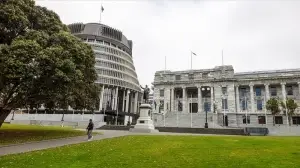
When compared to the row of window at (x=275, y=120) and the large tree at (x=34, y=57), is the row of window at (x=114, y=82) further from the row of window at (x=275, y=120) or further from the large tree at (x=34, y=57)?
the large tree at (x=34, y=57)

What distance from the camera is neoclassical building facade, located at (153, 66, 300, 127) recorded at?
215 ft

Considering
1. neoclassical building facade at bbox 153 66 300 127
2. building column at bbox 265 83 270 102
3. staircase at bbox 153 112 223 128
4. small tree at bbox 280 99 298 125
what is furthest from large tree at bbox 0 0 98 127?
building column at bbox 265 83 270 102

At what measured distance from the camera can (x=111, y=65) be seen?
94938mm

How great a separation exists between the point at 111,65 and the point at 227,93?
48.0 meters

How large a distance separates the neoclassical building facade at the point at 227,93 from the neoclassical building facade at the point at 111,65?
22772 millimetres

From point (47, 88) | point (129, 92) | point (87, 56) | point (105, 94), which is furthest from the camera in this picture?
point (129, 92)

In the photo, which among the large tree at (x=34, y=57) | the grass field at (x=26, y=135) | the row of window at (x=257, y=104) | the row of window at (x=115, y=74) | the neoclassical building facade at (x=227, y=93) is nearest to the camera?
the large tree at (x=34, y=57)

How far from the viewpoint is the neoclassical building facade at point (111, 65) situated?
3634 inches

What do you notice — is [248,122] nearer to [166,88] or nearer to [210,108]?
[210,108]

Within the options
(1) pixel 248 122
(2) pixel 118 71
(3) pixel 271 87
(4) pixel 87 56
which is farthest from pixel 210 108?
(4) pixel 87 56

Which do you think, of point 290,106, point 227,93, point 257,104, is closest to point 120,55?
point 227,93

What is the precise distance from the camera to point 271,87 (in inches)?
2712

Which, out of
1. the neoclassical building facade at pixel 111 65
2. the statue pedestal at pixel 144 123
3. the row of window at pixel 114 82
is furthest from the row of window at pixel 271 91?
the row of window at pixel 114 82

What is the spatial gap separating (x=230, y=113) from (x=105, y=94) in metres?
50.2
